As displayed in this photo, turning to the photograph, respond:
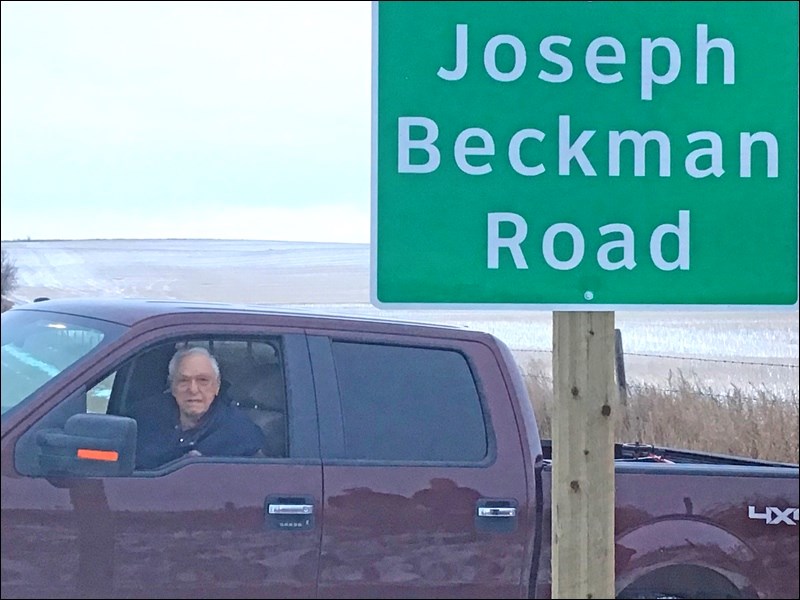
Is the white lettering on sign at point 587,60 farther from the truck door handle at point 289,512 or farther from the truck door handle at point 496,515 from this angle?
the truck door handle at point 496,515

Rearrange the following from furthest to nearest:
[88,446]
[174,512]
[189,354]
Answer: [189,354] < [174,512] < [88,446]

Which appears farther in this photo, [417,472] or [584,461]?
[417,472]

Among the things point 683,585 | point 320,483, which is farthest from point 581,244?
point 683,585

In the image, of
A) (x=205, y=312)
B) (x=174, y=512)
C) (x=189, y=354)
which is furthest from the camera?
(x=189, y=354)

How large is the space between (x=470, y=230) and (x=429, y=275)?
0.43 feet

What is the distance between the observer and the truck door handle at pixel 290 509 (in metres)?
3.98

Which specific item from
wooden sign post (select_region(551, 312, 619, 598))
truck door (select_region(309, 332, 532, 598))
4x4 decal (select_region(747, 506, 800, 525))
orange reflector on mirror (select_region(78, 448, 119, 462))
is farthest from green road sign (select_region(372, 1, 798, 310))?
4x4 decal (select_region(747, 506, 800, 525))

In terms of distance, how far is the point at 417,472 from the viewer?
4199 millimetres

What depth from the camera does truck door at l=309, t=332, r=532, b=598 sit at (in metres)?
4.07

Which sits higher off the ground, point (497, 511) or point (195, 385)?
point (195, 385)

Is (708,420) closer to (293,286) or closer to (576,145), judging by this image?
(293,286)

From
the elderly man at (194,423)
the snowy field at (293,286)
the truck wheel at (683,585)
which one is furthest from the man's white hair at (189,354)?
the snowy field at (293,286)

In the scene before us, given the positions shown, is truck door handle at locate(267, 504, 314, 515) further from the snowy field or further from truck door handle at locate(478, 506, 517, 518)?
the snowy field

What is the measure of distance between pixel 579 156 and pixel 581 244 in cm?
19
